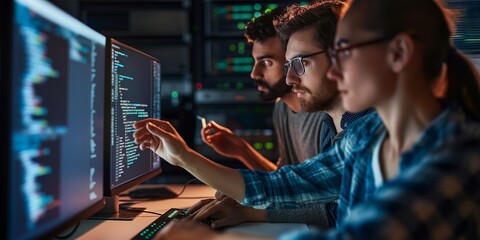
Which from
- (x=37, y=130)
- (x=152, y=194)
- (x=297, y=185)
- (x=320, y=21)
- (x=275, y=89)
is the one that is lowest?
(x=152, y=194)

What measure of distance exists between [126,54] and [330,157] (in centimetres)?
59

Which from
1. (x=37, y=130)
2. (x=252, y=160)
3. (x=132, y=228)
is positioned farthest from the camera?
(x=252, y=160)

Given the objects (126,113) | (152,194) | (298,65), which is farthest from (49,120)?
(298,65)

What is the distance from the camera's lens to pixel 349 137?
3.89ft

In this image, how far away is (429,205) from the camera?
0.68 m

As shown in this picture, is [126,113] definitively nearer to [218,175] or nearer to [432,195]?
[218,175]

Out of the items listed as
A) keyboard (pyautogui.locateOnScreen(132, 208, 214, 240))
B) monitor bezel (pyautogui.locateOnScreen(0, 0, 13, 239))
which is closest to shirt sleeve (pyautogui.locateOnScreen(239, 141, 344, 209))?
keyboard (pyautogui.locateOnScreen(132, 208, 214, 240))

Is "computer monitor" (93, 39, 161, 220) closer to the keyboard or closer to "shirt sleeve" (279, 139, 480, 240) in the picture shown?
the keyboard

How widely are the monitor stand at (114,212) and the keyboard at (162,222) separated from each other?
0.10 metres

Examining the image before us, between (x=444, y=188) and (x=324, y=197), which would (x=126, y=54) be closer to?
(x=324, y=197)

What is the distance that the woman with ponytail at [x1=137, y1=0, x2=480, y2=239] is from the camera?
68cm

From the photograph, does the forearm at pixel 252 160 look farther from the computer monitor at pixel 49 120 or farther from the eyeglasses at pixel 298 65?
the computer monitor at pixel 49 120

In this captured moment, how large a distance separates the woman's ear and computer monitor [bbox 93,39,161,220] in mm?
648

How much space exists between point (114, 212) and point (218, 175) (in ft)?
1.18
